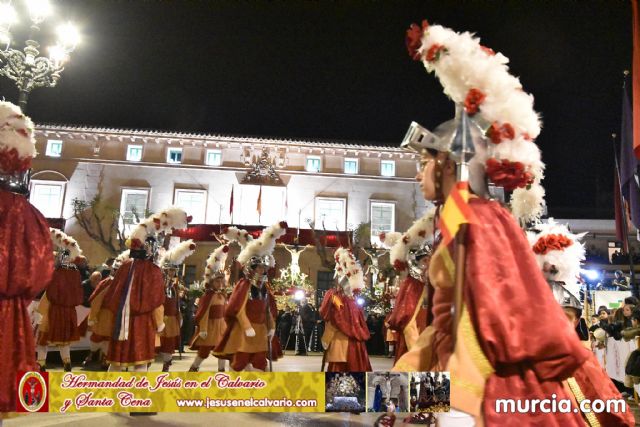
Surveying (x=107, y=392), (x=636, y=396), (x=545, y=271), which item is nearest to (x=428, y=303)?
(x=545, y=271)

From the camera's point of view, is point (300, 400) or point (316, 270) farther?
point (316, 270)

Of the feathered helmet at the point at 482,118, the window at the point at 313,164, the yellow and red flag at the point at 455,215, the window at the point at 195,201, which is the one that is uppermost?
the window at the point at 313,164

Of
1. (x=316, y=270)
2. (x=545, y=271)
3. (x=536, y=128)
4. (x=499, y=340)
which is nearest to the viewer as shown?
(x=499, y=340)

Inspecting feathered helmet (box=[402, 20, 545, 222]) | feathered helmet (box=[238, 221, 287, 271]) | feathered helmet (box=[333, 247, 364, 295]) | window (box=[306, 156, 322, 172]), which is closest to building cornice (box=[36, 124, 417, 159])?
window (box=[306, 156, 322, 172])

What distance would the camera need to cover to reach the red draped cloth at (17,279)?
376 cm

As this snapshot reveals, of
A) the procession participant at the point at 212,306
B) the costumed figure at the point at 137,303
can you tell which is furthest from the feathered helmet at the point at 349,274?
the costumed figure at the point at 137,303

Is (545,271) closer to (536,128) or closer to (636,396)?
(536,128)

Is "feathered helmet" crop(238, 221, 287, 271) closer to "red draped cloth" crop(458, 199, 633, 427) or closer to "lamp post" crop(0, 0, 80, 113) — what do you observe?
"lamp post" crop(0, 0, 80, 113)

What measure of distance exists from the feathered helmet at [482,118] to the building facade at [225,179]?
3143cm

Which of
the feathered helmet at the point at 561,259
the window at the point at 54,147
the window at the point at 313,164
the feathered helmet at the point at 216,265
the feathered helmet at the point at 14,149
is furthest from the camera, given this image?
the window at the point at 313,164

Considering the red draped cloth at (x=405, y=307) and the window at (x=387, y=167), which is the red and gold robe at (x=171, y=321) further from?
the window at (x=387, y=167)

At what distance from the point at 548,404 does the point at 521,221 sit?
161 centimetres

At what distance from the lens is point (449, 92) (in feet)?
9.53

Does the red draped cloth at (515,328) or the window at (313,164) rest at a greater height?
the window at (313,164)
